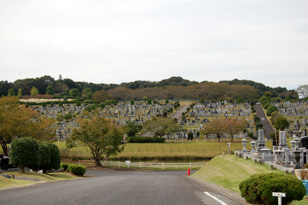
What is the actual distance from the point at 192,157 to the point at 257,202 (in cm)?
3861

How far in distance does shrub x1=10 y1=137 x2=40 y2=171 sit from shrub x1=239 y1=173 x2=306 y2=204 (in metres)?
16.7

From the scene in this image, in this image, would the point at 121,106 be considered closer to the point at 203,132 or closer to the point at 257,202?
the point at 203,132

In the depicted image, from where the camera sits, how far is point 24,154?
23.1 m

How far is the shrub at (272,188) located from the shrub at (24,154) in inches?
658

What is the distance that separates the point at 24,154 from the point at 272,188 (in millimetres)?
17602

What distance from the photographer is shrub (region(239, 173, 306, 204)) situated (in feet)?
31.5

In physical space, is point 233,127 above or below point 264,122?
below

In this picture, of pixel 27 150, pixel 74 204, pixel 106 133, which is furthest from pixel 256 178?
pixel 106 133

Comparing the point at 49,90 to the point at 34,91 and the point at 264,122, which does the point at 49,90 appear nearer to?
the point at 34,91

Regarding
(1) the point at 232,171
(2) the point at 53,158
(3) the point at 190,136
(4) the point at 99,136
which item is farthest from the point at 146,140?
(1) the point at 232,171

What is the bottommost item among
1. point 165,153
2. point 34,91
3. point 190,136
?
point 165,153

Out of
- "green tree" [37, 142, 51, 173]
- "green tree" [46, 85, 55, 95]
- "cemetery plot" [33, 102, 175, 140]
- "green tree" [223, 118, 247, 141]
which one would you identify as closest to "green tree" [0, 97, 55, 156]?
"green tree" [37, 142, 51, 173]

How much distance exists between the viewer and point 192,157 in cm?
4869

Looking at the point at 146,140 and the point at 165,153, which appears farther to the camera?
the point at 146,140
